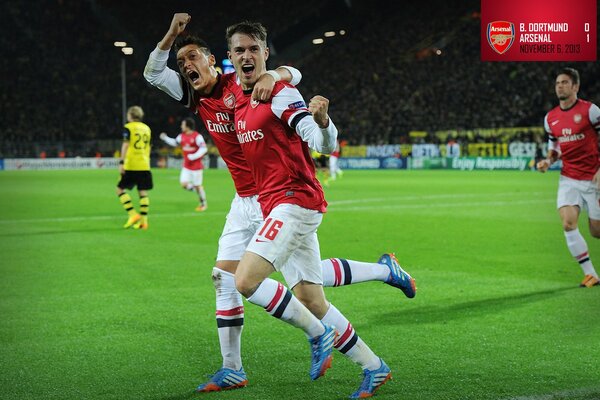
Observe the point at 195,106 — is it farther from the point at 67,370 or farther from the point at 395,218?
the point at 395,218

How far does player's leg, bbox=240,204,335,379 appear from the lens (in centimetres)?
462

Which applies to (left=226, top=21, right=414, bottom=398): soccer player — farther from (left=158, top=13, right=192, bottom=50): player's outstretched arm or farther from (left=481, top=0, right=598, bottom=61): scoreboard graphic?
(left=481, top=0, right=598, bottom=61): scoreboard graphic

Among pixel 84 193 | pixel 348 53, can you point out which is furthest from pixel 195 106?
pixel 348 53

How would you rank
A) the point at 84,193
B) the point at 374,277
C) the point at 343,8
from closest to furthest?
the point at 374,277 → the point at 84,193 → the point at 343,8

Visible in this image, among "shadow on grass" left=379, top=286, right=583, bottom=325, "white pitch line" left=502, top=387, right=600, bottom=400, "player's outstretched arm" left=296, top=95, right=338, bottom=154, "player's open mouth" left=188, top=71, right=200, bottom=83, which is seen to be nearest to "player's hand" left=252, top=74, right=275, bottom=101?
"player's outstretched arm" left=296, top=95, right=338, bottom=154

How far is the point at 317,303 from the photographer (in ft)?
16.2

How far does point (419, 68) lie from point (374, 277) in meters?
Result: 47.7

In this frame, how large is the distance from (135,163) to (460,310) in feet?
32.9

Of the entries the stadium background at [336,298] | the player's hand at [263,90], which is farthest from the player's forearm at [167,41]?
the stadium background at [336,298]

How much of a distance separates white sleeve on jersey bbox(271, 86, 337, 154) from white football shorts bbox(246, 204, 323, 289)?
0.50 metres

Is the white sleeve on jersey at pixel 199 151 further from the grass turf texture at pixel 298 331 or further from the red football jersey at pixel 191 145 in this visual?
the grass turf texture at pixel 298 331

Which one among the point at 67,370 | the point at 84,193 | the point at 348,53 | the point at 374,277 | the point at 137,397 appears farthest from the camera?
the point at 348,53

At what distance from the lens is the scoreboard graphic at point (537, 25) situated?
27.1m

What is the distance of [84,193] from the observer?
25.5m
